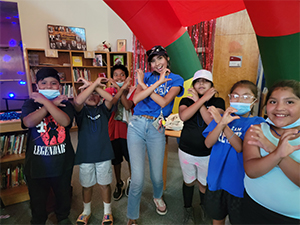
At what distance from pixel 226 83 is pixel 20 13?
4894 mm

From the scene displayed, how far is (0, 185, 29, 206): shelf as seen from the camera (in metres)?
1.81

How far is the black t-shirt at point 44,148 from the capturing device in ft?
4.27

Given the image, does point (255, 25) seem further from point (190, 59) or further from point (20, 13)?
point (20, 13)

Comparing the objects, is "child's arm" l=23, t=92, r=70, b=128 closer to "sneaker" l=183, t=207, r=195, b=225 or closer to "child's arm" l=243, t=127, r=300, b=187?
"child's arm" l=243, t=127, r=300, b=187

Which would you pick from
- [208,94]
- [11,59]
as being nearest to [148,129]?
[208,94]

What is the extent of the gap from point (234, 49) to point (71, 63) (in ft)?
12.5

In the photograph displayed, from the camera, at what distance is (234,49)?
3.09m

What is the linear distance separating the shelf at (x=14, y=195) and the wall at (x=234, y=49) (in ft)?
11.2

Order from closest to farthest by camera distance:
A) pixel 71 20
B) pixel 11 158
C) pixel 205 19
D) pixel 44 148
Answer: pixel 44 148, pixel 11 158, pixel 205 19, pixel 71 20

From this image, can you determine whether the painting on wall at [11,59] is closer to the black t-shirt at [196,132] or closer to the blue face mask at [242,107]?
the black t-shirt at [196,132]

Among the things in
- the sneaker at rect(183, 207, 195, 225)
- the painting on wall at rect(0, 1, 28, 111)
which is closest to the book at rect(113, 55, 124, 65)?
the painting on wall at rect(0, 1, 28, 111)

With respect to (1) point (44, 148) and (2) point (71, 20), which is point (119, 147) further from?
(2) point (71, 20)

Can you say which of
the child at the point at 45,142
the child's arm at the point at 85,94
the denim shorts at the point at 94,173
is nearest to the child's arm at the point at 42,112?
the child at the point at 45,142

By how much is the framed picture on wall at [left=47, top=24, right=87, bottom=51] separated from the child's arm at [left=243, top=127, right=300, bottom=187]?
4.93 meters
